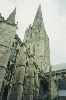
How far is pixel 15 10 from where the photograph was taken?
22250 mm

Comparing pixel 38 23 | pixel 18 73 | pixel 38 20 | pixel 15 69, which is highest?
pixel 38 20

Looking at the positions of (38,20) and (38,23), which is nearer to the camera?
(38,23)

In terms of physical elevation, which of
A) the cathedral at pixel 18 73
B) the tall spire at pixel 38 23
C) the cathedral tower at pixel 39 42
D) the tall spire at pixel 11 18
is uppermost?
the tall spire at pixel 38 23

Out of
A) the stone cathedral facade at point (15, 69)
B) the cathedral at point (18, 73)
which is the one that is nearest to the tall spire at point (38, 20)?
the cathedral at point (18, 73)

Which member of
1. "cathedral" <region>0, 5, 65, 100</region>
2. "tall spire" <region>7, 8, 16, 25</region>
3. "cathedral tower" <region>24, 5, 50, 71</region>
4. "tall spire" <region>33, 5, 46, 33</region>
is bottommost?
"cathedral" <region>0, 5, 65, 100</region>

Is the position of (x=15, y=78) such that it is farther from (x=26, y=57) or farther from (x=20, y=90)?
(x=26, y=57)

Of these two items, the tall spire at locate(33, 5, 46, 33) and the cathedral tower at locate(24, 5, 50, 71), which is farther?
the tall spire at locate(33, 5, 46, 33)

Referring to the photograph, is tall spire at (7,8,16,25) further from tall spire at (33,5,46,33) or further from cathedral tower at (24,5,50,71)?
tall spire at (33,5,46,33)

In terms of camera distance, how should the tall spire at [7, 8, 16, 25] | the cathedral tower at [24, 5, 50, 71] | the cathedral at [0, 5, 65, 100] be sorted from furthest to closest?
the cathedral tower at [24, 5, 50, 71]
the tall spire at [7, 8, 16, 25]
the cathedral at [0, 5, 65, 100]

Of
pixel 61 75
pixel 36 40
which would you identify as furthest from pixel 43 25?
pixel 61 75

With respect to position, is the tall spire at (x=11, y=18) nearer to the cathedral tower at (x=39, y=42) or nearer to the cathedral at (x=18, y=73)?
the cathedral at (x=18, y=73)

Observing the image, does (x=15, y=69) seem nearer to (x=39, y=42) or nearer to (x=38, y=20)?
(x=39, y=42)

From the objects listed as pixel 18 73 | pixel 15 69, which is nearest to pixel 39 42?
pixel 15 69

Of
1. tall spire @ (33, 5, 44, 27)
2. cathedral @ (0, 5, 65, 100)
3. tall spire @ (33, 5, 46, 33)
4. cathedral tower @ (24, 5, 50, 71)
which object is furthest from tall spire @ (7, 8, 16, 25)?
tall spire @ (33, 5, 44, 27)
